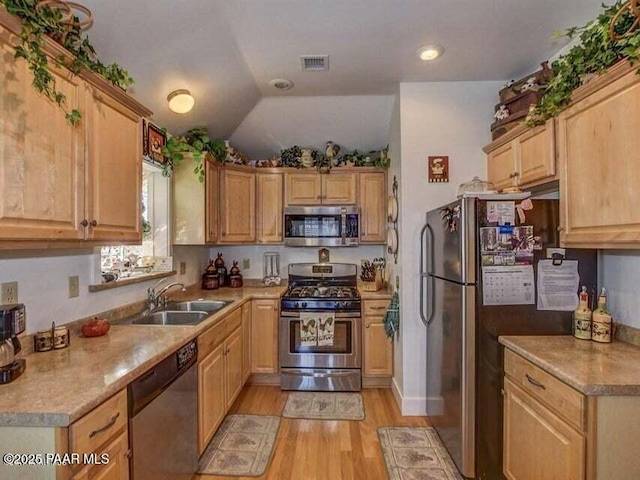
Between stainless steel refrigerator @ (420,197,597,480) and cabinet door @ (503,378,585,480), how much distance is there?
119mm

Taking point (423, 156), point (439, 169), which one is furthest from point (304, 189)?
point (439, 169)

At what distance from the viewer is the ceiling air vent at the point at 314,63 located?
2.56 m

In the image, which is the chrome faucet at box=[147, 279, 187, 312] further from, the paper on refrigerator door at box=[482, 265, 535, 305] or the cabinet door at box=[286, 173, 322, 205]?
the paper on refrigerator door at box=[482, 265, 535, 305]

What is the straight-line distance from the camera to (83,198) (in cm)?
150

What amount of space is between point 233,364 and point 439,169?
92.1 inches

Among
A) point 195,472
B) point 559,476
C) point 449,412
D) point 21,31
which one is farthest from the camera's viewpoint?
point 449,412

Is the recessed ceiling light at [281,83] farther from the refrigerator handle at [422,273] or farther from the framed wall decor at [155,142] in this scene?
Result: the refrigerator handle at [422,273]

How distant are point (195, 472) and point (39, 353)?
1170 millimetres

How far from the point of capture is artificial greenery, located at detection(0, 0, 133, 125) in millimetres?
1192

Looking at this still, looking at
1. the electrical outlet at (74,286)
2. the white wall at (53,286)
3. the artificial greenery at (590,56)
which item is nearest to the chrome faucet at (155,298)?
the white wall at (53,286)

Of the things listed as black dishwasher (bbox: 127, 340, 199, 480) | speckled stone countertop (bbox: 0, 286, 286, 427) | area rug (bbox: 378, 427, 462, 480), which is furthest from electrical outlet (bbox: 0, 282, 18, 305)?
area rug (bbox: 378, 427, 462, 480)

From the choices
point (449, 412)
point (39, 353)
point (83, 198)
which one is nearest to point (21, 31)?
point (83, 198)

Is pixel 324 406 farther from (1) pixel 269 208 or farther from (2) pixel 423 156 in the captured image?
(2) pixel 423 156

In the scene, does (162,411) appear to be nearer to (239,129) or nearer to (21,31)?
(21,31)
